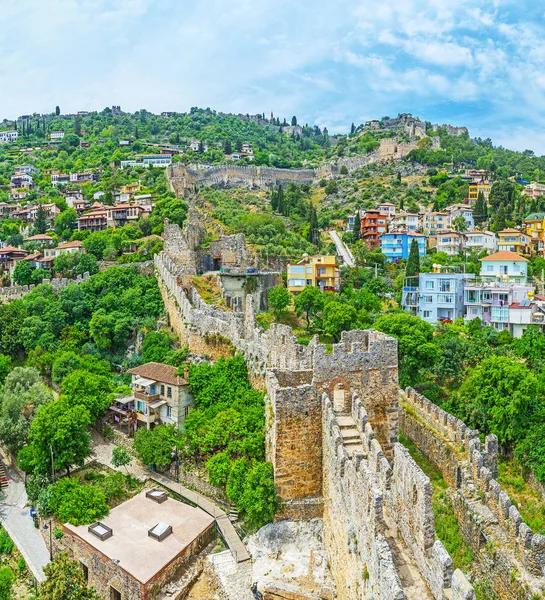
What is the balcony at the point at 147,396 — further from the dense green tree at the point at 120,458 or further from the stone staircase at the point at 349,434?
the stone staircase at the point at 349,434

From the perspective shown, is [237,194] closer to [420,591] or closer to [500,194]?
[500,194]

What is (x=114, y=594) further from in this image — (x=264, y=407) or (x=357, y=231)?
(x=357, y=231)

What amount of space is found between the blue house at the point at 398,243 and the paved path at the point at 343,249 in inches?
158

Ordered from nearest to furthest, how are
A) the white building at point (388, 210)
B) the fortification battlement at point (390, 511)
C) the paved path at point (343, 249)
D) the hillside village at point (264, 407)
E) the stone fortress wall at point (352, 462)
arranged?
the fortification battlement at point (390, 511) → the stone fortress wall at point (352, 462) → the hillside village at point (264, 407) → the paved path at point (343, 249) → the white building at point (388, 210)

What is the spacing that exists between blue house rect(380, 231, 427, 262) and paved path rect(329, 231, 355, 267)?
4.01m

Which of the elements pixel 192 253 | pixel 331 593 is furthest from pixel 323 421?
pixel 192 253

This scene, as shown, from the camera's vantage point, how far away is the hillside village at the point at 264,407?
52.1 feet

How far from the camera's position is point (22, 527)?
2511 centimetres

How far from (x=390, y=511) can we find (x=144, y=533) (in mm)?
12663

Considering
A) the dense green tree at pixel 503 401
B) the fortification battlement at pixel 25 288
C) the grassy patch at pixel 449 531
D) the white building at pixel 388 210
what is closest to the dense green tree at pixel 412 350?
the dense green tree at pixel 503 401

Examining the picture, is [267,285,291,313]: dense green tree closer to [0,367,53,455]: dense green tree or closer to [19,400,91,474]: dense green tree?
[0,367,53,455]: dense green tree

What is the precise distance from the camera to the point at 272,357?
2423cm

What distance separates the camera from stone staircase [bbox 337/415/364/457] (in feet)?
53.9

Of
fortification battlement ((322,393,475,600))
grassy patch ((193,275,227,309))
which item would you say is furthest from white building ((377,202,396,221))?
fortification battlement ((322,393,475,600))
